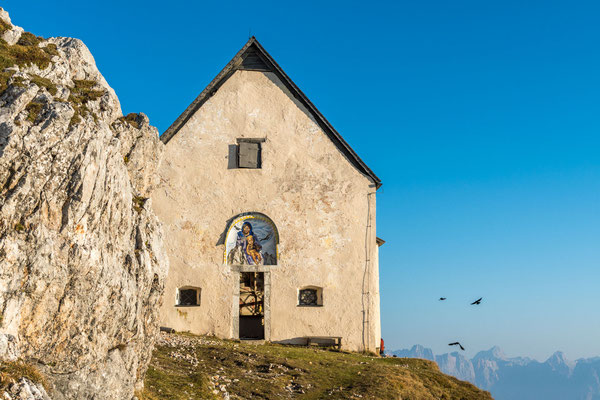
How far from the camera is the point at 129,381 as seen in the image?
1155cm

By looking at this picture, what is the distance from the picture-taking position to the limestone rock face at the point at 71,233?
29.9 ft

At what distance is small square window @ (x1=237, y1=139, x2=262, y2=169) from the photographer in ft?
84.2

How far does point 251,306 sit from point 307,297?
622 centimetres

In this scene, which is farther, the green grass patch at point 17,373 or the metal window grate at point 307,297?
the metal window grate at point 307,297

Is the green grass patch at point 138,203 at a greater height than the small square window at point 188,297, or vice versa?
the green grass patch at point 138,203

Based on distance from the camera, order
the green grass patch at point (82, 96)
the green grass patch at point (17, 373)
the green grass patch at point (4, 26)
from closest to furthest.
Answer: the green grass patch at point (17, 373) < the green grass patch at point (82, 96) < the green grass patch at point (4, 26)

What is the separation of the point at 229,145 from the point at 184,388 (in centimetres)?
1418

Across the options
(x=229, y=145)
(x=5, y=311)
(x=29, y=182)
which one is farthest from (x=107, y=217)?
(x=229, y=145)

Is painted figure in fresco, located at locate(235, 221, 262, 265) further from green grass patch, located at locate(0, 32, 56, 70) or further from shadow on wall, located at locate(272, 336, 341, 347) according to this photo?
green grass patch, located at locate(0, 32, 56, 70)

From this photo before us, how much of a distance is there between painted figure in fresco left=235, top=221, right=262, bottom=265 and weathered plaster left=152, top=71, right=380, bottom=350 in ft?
2.73

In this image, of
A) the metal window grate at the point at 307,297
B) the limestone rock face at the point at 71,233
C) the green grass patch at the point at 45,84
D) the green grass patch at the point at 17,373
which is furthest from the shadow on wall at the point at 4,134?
the metal window grate at the point at 307,297

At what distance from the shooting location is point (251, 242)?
25.0 m

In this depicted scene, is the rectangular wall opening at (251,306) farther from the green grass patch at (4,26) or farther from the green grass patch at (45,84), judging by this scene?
the green grass patch at (45,84)

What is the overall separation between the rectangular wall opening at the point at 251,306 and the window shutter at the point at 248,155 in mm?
6163
